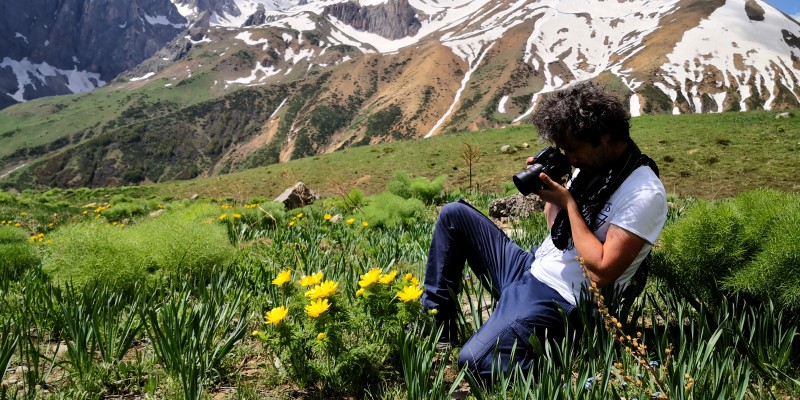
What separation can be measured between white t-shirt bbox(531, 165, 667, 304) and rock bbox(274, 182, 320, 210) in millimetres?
7308

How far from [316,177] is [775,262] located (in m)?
18.7

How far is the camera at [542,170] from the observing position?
7.63 feet

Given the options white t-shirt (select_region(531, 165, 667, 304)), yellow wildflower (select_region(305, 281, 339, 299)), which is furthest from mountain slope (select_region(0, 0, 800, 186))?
yellow wildflower (select_region(305, 281, 339, 299))

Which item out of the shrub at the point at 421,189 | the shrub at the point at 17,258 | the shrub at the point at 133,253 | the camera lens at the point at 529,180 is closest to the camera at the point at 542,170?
the camera lens at the point at 529,180

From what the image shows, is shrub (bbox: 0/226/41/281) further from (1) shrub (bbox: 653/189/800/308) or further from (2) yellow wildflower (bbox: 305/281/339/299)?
(1) shrub (bbox: 653/189/800/308)

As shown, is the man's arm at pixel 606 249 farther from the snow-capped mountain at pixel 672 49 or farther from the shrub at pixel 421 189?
the snow-capped mountain at pixel 672 49

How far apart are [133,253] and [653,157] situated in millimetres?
13769

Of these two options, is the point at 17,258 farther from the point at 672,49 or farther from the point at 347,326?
the point at 672,49

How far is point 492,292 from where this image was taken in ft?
9.13

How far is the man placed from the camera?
2.13 metres

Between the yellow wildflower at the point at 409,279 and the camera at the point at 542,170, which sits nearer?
the yellow wildflower at the point at 409,279

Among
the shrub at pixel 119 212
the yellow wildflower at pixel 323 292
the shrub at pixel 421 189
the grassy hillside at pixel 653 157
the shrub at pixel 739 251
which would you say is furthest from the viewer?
the grassy hillside at pixel 653 157

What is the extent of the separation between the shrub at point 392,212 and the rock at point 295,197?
3372mm

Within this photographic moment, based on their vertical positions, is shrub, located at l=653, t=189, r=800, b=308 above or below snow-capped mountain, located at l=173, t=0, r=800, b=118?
above
